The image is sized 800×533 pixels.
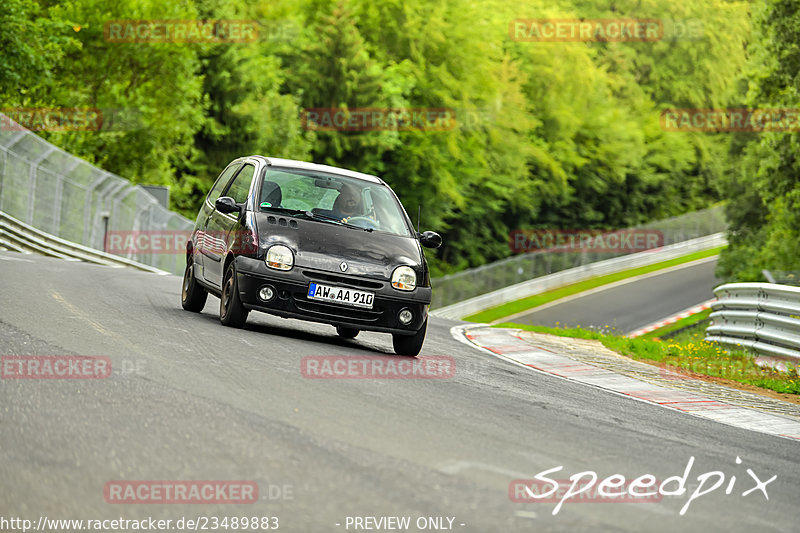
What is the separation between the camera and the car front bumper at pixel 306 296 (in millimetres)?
10398

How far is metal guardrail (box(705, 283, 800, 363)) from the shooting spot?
48.1 ft

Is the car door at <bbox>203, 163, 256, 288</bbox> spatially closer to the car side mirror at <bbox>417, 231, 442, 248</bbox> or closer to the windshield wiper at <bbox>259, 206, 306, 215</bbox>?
the windshield wiper at <bbox>259, 206, 306, 215</bbox>

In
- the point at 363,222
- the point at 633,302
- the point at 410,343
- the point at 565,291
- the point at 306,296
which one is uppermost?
the point at 363,222

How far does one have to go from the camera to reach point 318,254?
1050 cm

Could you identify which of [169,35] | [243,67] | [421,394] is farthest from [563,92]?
[421,394]

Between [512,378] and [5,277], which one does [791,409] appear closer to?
[512,378]

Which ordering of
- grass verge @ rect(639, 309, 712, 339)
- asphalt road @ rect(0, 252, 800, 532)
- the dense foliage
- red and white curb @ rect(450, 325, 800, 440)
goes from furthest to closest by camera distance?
the dense foliage → grass verge @ rect(639, 309, 712, 339) → red and white curb @ rect(450, 325, 800, 440) → asphalt road @ rect(0, 252, 800, 532)

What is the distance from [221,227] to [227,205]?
1.44 feet

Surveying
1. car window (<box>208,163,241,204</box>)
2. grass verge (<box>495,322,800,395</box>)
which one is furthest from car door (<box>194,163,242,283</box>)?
grass verge (<box>495,322,800,395</box>)

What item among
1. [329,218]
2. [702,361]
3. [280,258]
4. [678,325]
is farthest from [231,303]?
[678,325]

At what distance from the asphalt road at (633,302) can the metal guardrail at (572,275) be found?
2472 millimetres

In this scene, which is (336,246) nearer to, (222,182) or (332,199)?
(332,199)

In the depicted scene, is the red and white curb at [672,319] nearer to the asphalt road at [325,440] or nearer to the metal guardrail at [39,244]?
the metal guardrail at [39,244]

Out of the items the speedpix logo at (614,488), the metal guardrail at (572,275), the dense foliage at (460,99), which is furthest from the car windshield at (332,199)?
the metal guardrail at (572,275)
